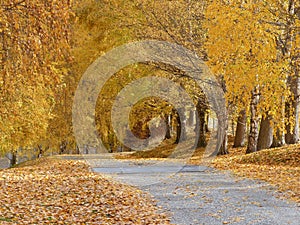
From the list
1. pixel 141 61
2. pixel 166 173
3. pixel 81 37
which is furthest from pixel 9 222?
pixel 81 37

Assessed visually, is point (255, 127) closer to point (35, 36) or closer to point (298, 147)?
point (298, 147)

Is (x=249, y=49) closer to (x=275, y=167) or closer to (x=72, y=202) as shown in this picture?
(x=275, y=167)

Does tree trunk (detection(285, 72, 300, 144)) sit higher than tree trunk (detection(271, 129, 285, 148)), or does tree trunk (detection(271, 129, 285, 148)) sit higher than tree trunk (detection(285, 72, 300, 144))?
tree trunk (detection(285, 72, 300, 144))

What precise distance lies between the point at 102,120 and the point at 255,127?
10065 millimetres

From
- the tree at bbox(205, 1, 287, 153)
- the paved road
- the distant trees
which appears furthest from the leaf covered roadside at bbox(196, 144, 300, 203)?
the tree at bbox(205, 1, 287, 153)

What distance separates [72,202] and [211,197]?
315cm

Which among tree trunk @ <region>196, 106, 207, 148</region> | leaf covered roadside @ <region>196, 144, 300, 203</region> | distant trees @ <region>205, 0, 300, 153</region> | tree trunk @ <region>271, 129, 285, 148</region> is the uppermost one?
distant trees @ <region>205, 0, 300, 153</region>

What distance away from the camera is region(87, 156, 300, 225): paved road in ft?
30.7

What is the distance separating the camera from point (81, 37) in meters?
27.7

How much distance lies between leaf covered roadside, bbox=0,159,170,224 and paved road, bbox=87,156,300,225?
0.55m

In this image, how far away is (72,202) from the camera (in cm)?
1125

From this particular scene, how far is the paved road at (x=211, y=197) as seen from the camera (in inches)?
368

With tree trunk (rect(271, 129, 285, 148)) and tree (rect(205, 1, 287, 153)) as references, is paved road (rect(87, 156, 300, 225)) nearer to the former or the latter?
tree (rect(205, 1, 287, 153))

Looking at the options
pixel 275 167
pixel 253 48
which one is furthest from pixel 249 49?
pixel 275 167
